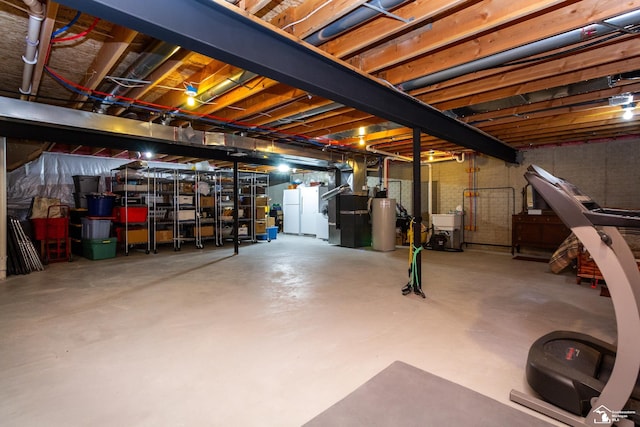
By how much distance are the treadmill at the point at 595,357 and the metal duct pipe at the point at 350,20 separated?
138cm

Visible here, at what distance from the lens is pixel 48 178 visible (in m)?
7.06

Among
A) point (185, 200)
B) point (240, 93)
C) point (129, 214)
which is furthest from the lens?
point (185, 200)

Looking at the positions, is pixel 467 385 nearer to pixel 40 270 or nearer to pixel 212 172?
pixel 40 270

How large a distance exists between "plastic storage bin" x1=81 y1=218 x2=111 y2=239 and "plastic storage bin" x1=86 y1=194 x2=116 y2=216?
206mm

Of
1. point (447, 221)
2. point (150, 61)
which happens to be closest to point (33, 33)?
point (150, 61)

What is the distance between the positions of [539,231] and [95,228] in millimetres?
9115

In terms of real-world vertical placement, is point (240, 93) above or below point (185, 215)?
above

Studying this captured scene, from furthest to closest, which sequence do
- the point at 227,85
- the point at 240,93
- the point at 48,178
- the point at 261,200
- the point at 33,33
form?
the point at 261,200 → the point at 48,178 → the point at 240,93 → the point at 227,85 → the point at 33,33

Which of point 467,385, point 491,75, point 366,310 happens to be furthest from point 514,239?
point 467,385

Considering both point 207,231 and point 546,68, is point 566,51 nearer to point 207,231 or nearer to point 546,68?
point 546,68

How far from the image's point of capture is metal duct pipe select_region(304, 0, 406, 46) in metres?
1.94

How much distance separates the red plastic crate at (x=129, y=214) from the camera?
6.68 metres

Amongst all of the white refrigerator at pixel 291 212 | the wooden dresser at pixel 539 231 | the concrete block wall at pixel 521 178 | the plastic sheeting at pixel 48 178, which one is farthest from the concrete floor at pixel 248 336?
the white refrigerator at pixel 291 212

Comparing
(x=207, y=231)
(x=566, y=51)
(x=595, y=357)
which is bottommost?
(x=595, y=357)
